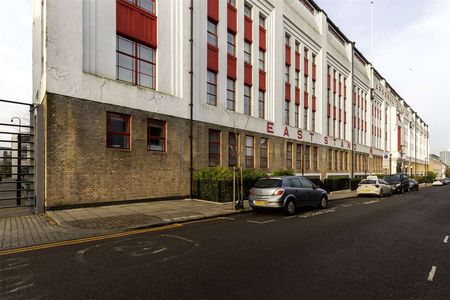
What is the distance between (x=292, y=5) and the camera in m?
28.0

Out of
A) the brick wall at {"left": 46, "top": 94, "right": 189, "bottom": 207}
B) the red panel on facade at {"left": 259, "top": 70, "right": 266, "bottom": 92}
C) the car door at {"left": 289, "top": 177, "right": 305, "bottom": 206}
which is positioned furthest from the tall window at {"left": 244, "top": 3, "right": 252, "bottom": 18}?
the car door at {"left": 289, "top": 177, "right": 305, "bottom": 206}

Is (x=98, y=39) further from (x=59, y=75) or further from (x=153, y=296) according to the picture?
(x=153, y=296)

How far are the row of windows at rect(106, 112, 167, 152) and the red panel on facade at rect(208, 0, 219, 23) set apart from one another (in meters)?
8.21

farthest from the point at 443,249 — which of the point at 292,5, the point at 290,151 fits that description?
the point at 292,5

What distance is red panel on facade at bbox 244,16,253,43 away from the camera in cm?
2201

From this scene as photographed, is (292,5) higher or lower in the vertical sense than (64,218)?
higher

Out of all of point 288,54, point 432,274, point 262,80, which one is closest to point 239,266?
point 432,274

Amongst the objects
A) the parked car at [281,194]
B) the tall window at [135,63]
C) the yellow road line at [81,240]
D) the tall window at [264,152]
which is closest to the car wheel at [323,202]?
the parked car at [281,194]

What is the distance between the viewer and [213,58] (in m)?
19.0

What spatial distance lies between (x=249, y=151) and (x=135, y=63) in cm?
1052

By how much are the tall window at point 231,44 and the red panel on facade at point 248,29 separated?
4.55ft

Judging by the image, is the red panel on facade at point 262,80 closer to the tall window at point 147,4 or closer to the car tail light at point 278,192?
the tall window at point 147,4

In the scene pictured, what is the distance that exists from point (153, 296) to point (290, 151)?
79.7 feet

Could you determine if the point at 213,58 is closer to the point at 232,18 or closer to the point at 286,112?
the point at 232,18
